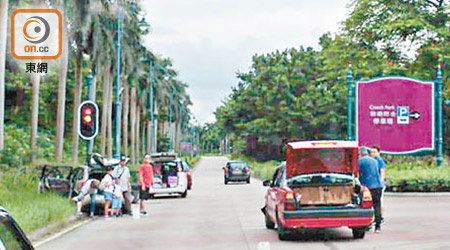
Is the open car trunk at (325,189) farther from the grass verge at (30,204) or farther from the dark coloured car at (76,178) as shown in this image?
the dark coloured car at (76,178)

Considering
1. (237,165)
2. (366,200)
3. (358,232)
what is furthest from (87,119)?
(237,165)

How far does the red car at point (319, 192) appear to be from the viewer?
48.1ft

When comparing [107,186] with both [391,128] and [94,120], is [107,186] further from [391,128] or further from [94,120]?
[391,128]

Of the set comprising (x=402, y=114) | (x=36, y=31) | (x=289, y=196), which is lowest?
(x=289, y=196)

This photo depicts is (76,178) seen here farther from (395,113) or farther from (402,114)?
(402,114)

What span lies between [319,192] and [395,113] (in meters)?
20.3

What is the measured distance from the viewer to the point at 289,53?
7738 cm

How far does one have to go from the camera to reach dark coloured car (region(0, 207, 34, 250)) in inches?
201

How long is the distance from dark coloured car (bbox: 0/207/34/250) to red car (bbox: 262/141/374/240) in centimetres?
950

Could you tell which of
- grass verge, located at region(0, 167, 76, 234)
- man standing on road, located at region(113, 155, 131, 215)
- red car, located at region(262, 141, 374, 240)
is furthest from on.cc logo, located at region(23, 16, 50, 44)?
red car, located at region(262, 141, 374, 240)

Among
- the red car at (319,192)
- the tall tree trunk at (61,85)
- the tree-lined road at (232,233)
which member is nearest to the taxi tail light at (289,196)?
the red car at (319,192)

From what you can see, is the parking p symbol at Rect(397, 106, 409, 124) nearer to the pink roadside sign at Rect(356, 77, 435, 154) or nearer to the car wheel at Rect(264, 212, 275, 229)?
the pink roadside sign at Rect(356, 77, 435, 154)

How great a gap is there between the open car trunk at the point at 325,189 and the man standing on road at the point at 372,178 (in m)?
0.98

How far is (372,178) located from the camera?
16.2 metres
